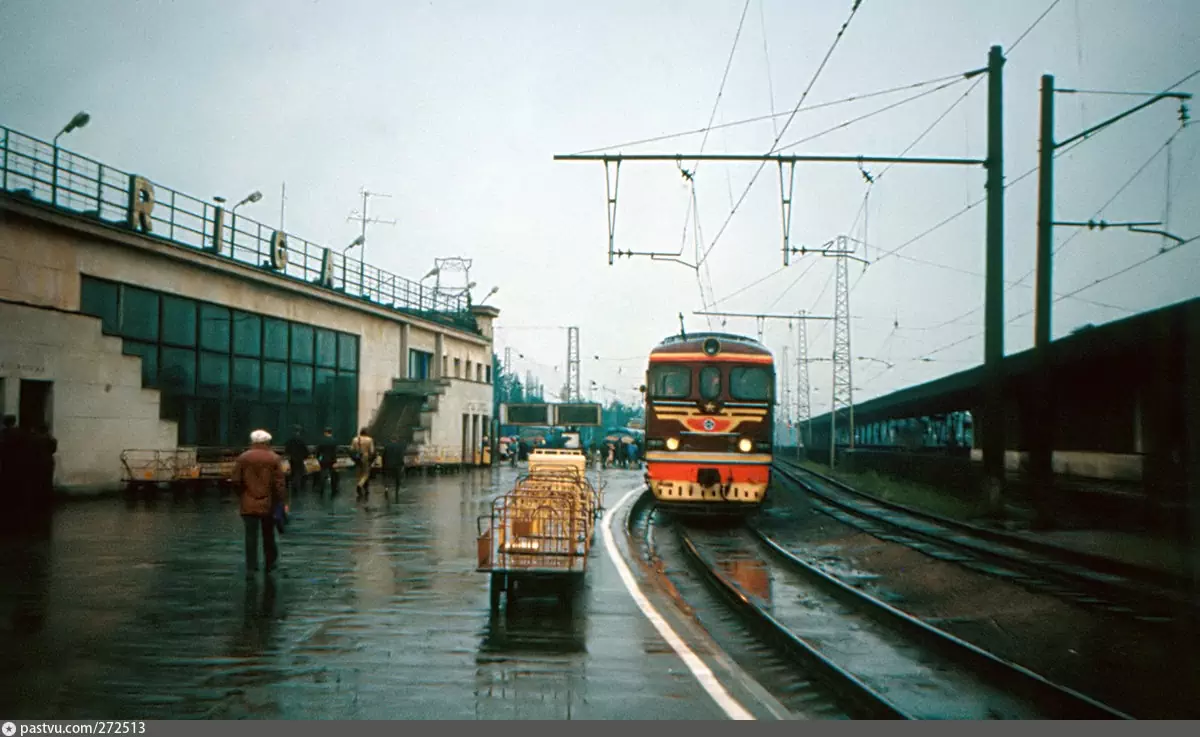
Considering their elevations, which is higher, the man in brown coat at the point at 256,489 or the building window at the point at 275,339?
the building window at the point at 275,339

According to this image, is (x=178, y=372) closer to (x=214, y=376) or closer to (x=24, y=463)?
(x=214, y=376)

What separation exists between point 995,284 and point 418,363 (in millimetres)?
29860

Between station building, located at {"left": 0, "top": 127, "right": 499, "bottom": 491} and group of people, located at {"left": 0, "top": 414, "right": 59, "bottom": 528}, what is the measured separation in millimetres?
3739

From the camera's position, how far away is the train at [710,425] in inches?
795

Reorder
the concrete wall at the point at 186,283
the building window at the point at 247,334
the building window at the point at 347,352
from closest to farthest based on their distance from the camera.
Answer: the concrete wall at the point at 186,283 → the building window at the point at 247,334 → the building window at the point at 347,352

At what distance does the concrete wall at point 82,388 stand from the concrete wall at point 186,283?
0.25 metres

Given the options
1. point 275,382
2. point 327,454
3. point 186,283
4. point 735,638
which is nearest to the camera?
point 735,638

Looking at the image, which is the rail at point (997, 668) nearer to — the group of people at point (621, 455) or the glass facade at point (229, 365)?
the glass facade at point (229, 365)

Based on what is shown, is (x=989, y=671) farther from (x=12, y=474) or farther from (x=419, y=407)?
(x=419, y=407)

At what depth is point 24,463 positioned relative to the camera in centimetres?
1611

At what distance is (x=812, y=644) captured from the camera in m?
9.76

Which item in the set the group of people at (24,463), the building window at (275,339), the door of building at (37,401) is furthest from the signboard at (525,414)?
the group of people at (24,463)

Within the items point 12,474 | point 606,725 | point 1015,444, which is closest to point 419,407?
point 1015,444

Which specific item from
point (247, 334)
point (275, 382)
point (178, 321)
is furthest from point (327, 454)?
point (275, 382)
